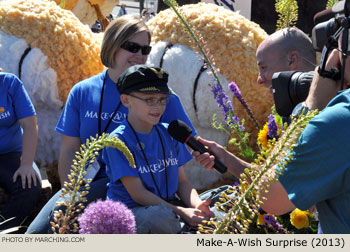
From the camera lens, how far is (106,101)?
2.32 m

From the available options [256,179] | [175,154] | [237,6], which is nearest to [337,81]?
[256,179]

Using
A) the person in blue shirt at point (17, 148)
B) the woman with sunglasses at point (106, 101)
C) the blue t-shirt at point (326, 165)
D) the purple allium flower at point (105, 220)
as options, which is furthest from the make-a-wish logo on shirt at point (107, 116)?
the purple allium flower at point (105, 220)

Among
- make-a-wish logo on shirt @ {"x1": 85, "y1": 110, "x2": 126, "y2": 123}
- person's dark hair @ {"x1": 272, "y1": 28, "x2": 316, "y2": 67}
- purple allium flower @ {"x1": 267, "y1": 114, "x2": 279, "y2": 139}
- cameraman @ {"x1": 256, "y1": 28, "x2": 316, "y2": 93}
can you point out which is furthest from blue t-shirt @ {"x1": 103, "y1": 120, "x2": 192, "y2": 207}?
person's dark hair @ {"x1": 272, "y1": 28, "x2": 316, "y2": 67}

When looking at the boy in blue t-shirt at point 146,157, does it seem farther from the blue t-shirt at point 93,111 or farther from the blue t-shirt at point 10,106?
the blue t-shirt at point 10,106

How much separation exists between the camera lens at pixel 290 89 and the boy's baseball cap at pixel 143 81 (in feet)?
1.44

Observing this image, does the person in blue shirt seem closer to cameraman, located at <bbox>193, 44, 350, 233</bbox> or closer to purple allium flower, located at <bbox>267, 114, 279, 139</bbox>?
purple allium flower, located at <bbox>267, 114, 279, 139</bbox>

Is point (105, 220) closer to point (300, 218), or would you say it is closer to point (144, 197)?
point (144, 197)

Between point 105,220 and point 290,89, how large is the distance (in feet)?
3.94

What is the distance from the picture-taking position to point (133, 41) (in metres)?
2.38

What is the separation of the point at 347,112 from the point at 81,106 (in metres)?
1.52

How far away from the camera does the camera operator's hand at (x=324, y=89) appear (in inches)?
48.4

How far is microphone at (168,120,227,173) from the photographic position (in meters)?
1.46

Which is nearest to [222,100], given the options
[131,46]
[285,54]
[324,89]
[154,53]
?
[285,54]

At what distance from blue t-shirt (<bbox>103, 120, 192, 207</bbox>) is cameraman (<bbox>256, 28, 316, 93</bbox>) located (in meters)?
0.71
